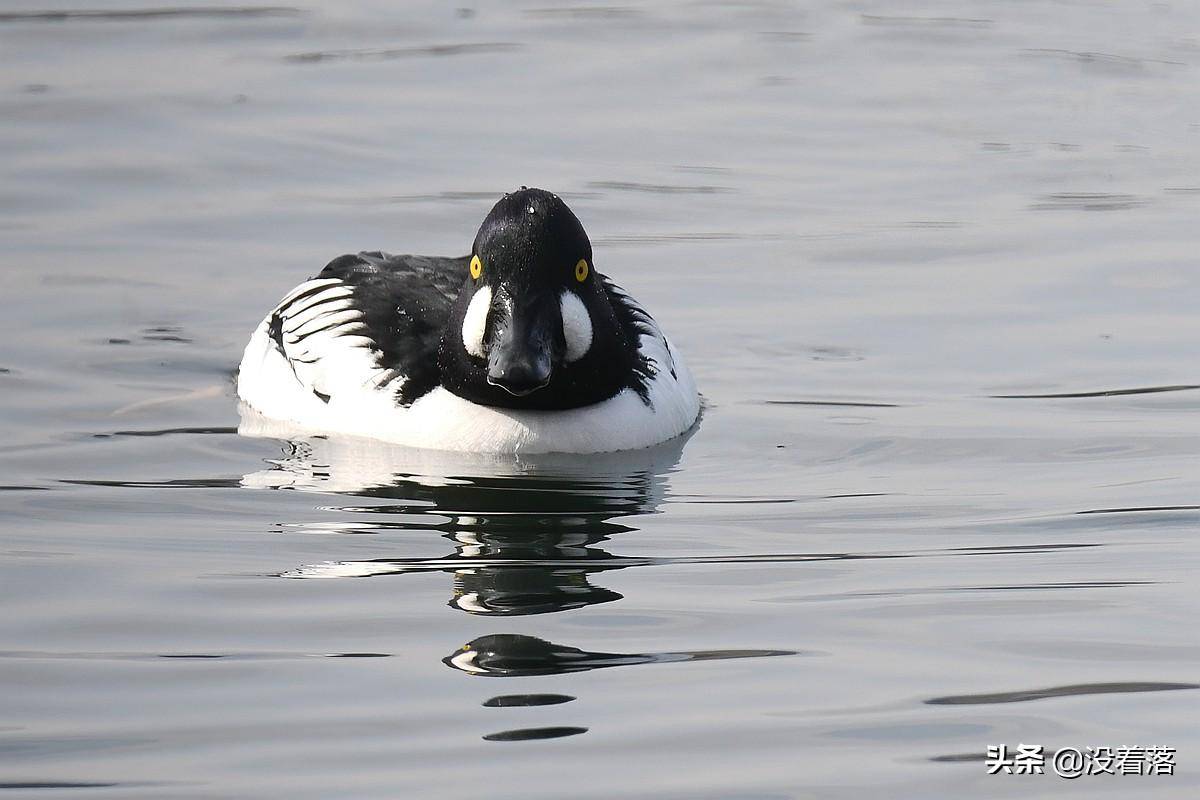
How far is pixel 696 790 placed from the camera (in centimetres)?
547

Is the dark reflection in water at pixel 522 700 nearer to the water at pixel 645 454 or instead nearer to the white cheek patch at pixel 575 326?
the water at pixel 645 454

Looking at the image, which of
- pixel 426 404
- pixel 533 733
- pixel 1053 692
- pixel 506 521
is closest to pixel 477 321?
pixel 426 404

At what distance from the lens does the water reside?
5.92 meters

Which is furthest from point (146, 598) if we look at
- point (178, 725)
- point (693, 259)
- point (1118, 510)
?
point (693, 259)

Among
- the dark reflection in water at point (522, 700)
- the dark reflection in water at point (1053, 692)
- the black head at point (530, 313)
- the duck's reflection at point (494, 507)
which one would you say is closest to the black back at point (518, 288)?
the black head at point (530, 313)

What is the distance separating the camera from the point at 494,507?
8734 millimetres

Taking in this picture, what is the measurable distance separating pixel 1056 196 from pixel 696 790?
10.7m

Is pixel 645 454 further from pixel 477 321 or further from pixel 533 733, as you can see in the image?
pixel 533 733

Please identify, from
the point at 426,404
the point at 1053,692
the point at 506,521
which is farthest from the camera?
the point at 426,404

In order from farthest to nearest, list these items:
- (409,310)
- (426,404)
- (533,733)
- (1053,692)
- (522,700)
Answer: (409,310)
(426,404)
(1053,692)
(522,700)
(533,733)

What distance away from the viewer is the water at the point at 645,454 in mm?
5922

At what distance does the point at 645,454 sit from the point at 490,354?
1129 mm

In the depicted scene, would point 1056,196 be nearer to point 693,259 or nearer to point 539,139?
point 693,259

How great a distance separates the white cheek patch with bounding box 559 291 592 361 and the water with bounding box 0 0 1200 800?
576 millimetres
